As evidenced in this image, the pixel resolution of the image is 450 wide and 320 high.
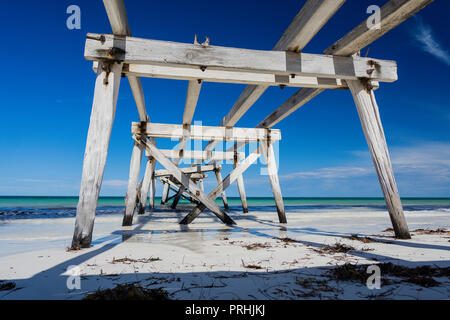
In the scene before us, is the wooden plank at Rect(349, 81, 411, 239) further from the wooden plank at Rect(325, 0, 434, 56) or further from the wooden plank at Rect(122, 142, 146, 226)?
the wooden plank at Rect(122, 142, 146, 226)

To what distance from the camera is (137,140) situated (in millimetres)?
6219

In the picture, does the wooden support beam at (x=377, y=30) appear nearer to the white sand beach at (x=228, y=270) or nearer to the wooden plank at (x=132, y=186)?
the white sand beach at (x=228, y=270)

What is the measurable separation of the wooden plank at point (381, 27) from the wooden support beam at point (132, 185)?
4928 mm

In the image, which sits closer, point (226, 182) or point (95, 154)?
point (95, 154)

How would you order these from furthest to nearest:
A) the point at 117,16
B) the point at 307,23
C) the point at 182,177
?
the point at 182,177
the point at 307,23
the point at 117,16

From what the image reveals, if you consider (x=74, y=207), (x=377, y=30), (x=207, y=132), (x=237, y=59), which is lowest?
(x=74, y=207)

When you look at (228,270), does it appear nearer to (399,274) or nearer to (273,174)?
(399,274)

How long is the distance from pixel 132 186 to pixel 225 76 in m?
3.71

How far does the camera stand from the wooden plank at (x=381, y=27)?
2746 millimetres

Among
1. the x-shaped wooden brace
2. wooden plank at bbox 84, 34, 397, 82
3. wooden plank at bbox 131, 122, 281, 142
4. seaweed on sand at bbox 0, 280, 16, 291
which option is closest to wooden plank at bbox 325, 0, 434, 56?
wooden plank at bbox 84, 34, 397, 82

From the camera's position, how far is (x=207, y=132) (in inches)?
268

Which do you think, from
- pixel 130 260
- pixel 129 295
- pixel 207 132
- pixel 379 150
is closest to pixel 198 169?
pixel 207 132
